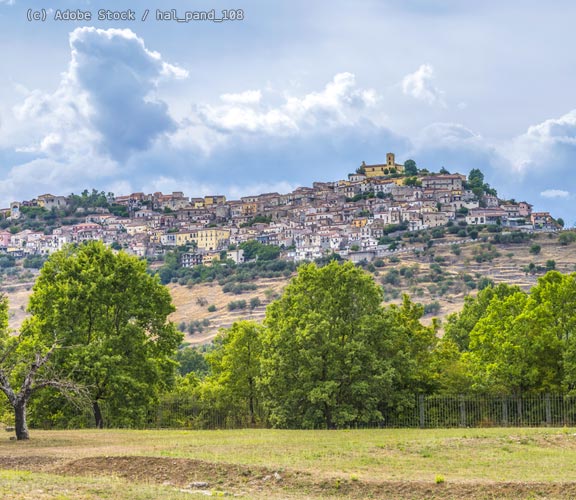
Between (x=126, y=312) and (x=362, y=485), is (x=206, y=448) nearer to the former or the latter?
(x=362, y=485)

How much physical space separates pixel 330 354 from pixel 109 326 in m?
10.5

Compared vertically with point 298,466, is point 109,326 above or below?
above

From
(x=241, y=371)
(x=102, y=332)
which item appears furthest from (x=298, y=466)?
(x=241, y=371)

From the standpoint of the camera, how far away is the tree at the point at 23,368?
30453 mm

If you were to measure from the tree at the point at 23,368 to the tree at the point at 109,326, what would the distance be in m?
1.16

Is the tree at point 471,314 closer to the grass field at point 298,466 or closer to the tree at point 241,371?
the tree at point 241,371

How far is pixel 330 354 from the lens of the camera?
4359 centimetres

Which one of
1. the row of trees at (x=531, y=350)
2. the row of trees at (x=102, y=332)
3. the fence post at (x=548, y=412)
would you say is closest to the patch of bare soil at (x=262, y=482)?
the row of trees at (x=102, y=332)

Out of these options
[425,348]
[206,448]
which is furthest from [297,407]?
[206,448]

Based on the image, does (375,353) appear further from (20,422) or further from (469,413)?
(20,422)

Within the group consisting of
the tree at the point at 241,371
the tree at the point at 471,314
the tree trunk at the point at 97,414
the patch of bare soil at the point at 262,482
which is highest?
the tree at the point at 471,314

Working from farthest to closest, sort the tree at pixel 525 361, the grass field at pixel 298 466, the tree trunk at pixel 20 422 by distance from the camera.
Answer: the tree at pixel 525 361 < the tree trunk at pixel 20 422 < the grass field at pixel 298 466

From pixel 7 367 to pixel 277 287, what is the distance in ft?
536

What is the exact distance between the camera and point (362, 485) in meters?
21.6
